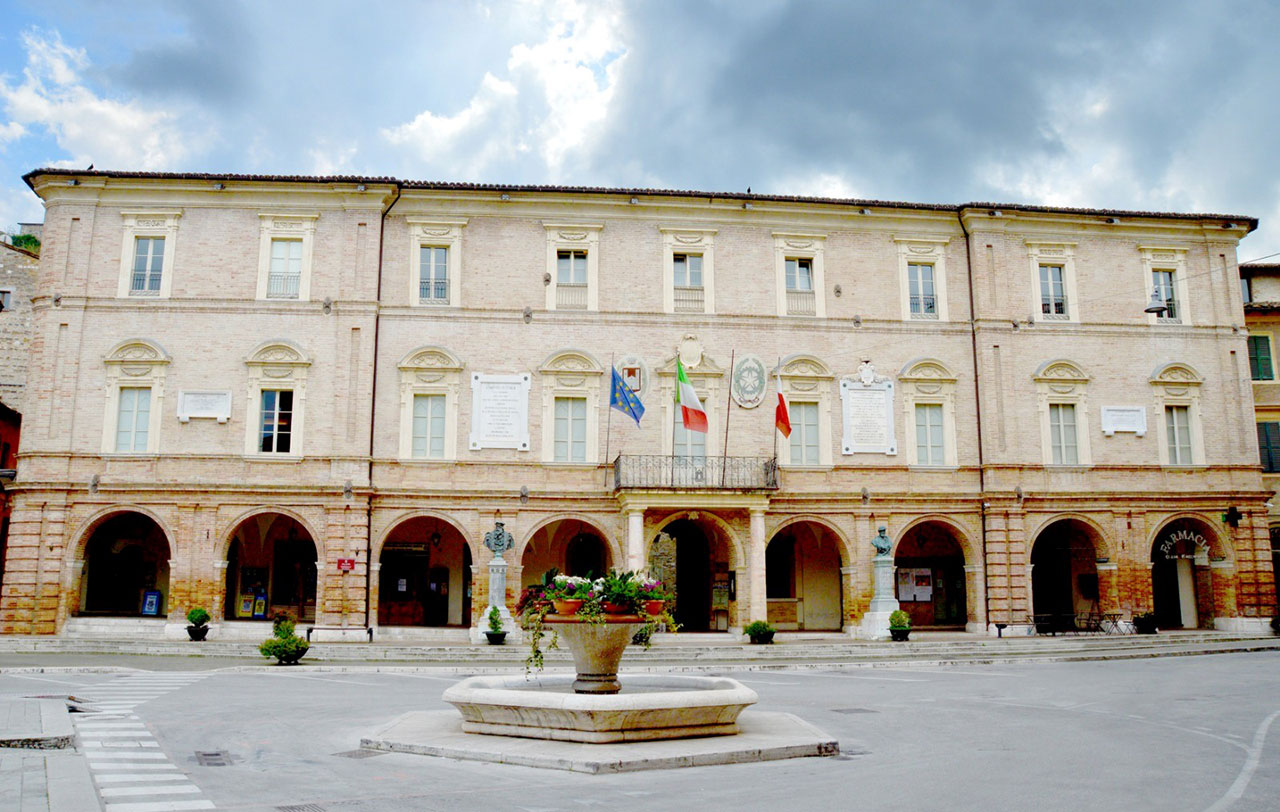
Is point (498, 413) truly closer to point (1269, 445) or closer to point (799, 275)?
point (799, 275)

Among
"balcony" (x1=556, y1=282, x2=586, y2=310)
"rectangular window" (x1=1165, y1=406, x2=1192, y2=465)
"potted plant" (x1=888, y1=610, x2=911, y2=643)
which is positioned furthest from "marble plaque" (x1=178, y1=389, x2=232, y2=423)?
"rectangular window" (x1=1165, y1=406, x2=1192, y2=465)

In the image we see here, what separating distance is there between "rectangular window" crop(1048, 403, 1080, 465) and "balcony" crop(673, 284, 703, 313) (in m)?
10.9

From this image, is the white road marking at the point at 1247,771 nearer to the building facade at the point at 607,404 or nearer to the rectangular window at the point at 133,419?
the building facade at the point at 607,404

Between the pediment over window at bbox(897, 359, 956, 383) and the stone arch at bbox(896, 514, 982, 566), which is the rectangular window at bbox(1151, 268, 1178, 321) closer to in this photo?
the pediment over window at bbox(897, 359, 956, 383)

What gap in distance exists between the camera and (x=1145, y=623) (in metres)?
30.0

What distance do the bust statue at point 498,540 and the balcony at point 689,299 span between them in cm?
824

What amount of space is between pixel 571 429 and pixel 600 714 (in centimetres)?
1956

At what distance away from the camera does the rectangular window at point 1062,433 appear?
3144 cm

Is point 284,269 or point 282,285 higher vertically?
point 284,269

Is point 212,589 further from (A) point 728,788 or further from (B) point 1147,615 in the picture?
(B) point 1147,615

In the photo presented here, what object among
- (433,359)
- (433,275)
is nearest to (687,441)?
(433,359)

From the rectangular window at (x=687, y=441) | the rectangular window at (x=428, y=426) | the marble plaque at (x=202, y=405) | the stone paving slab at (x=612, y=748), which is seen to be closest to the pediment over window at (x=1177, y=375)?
the rectangular window at (x=687, y=441)

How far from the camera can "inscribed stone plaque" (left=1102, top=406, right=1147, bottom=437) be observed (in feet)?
104

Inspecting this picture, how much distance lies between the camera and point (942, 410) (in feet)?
103
